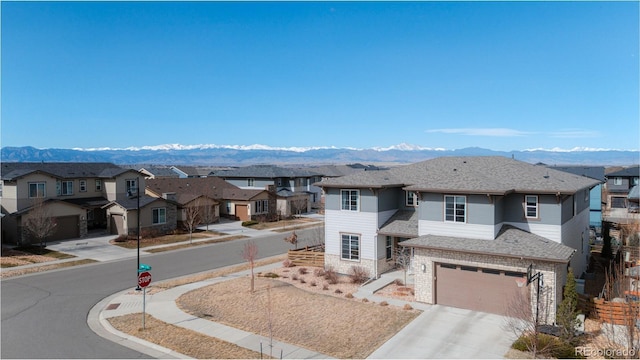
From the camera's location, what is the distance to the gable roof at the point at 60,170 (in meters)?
40.7

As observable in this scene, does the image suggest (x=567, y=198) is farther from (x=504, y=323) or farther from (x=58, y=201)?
(x=58, y=201)

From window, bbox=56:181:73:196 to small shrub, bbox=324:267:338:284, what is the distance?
A: 32413 millimetres

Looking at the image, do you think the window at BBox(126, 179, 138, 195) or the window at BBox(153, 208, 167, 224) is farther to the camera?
the window at BBox(126, 179, 138, 195)

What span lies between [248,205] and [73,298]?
33.7 m

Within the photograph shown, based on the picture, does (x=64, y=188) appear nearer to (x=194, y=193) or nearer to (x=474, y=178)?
(x=194, y=193)

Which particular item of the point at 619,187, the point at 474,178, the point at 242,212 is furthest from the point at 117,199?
the point at 619,187

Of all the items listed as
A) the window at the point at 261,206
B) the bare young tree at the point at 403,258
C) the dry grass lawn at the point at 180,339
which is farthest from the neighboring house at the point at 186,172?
the dry grass lawn at the point at 180,339

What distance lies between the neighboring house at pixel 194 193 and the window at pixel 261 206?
16.1 feet

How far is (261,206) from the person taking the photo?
187 ft

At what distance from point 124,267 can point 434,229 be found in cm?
2137

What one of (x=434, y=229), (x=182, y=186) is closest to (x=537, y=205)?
(x=434, y=229)

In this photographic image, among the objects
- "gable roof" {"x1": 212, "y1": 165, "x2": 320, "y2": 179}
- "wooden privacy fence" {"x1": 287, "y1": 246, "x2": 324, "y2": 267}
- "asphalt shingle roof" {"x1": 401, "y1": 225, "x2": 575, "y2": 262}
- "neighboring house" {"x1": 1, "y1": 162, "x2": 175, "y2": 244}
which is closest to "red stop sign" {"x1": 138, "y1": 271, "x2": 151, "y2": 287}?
"asphalt shingle roof" {"x1": 401, "y1": 225, "x2": 575, "y2": 262}

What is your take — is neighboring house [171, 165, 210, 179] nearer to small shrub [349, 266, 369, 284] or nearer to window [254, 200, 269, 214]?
window [254, 200, 269, 214]

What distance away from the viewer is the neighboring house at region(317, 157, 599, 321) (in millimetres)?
19203
